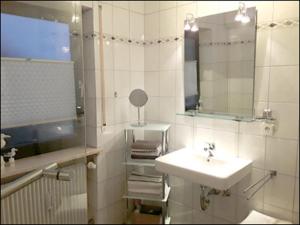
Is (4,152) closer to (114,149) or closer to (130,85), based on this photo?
(114,149)

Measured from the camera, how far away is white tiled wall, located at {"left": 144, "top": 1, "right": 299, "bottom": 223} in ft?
4.99

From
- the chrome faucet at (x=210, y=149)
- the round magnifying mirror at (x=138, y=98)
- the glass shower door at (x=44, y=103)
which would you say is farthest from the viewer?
the round magnifying mirror at (x=138, y=98)

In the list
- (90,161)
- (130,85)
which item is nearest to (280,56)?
(130,85)

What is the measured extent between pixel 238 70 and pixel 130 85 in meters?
0.93

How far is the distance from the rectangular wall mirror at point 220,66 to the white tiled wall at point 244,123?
57 millimetres

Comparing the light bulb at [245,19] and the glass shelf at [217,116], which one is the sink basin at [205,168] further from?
the light bulb at [245,19]

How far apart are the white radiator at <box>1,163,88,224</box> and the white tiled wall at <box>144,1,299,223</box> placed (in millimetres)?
1142

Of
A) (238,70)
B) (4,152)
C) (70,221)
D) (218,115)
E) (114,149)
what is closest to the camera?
(70,221)

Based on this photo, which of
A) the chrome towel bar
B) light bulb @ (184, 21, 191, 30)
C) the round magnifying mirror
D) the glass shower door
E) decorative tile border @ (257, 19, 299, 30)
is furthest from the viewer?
the round magnifying mirror

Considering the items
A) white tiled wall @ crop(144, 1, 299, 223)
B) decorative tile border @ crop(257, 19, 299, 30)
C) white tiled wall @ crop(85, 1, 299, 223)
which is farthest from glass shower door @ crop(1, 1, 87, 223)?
decorative tile border @ crop(257, 19, 299, 30)

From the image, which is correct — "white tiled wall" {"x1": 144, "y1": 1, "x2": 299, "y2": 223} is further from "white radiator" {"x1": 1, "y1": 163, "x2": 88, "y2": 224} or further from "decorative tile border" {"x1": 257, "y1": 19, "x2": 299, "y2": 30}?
"white radiator" {"x1": 1, "y1": 163, "x2": 88, "y2": 224}

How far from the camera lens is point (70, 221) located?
1028 mm

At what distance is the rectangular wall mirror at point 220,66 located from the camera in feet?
5.45

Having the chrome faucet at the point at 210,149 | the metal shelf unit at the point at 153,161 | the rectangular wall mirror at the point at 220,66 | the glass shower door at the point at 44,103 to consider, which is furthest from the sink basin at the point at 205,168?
the glass shower door at the point at 44,103
